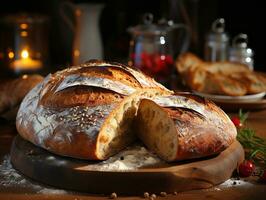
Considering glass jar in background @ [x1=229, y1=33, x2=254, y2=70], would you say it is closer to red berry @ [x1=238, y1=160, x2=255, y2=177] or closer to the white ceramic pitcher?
the white ceramic pitcher

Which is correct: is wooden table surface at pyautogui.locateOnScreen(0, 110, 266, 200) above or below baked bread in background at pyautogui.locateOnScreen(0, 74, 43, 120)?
below

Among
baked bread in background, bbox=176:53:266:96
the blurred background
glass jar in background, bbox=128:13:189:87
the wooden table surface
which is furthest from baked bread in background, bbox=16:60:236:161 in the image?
the blurred background

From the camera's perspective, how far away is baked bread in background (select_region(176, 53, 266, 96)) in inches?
91.7

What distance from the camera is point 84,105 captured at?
62.4 inches

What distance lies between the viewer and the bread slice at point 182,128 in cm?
150

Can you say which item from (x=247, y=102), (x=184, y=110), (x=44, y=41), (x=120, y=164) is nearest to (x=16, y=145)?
(x=120, y=164)

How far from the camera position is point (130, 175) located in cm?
145

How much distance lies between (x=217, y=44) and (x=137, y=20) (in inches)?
35.9

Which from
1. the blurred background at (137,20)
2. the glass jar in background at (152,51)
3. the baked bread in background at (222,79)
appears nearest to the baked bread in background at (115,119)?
the baked bread in background at (222,79)

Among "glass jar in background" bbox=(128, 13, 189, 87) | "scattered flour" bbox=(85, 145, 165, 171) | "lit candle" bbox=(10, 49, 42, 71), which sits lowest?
"scattered flour" bbox=(85, 145, 165, 171)

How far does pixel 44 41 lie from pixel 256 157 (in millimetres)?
2048

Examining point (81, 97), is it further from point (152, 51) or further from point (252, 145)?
point (152, 51)

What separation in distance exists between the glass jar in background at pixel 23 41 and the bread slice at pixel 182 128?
1.78 m

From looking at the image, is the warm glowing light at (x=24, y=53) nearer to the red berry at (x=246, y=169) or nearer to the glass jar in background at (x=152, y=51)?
the glass jar in background at (x=152, y=51)
